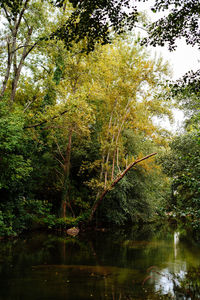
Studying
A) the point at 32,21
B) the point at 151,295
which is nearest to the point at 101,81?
the point at 32,21

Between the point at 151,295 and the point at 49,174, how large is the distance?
588 inches

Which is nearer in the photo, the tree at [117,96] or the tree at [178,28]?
the tree at [178,28]

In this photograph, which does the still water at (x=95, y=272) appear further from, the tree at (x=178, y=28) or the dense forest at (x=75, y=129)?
the tree at (x=178, y=28)

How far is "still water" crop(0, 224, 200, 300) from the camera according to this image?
20.6 ft

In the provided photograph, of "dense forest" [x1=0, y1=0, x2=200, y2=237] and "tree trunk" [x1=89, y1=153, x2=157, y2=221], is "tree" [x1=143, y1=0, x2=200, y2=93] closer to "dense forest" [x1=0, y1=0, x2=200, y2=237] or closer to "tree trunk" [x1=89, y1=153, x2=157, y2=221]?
"dense forest" [x1=0, y1=0, x2=200, y2=237]

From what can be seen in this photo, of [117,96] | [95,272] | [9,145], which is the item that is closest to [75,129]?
[117,96]

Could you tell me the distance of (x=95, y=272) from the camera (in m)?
8.13

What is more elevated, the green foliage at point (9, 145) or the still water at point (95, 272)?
the green foliage at point (9, 145)

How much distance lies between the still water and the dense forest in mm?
2311

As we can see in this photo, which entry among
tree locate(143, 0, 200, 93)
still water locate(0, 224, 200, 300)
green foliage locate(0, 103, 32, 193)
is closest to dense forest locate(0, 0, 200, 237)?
green foliage locate(0, 103, 32, 193)

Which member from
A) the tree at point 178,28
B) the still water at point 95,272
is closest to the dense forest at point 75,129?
the still water at point 95,272

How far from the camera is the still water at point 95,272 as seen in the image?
20.6 ft

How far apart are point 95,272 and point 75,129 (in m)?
9.96

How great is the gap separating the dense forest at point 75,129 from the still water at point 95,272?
2.31 meters
